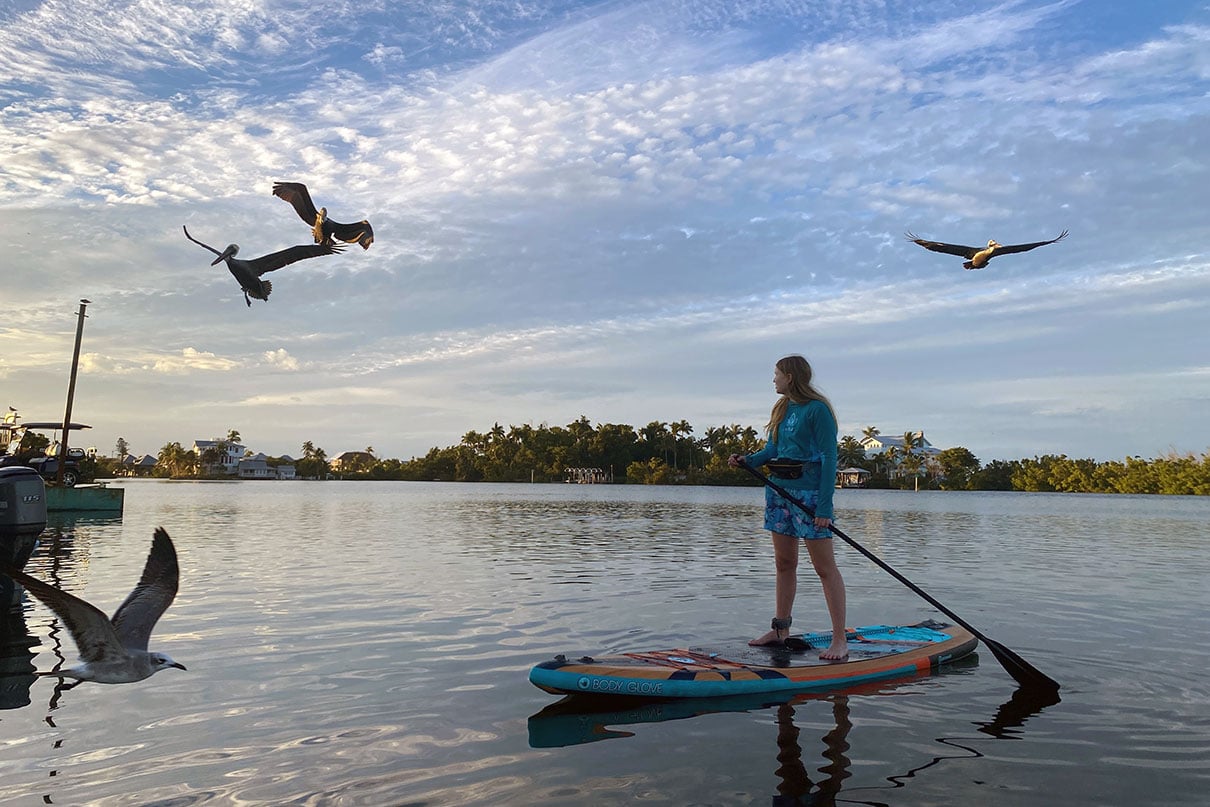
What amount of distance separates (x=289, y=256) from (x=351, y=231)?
86 centimetres

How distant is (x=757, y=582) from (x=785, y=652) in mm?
7162

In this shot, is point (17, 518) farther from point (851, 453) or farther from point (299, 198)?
point (851, 453)

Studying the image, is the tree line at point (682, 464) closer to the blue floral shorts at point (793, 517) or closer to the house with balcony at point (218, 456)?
the house with balcony at point (218, 456)

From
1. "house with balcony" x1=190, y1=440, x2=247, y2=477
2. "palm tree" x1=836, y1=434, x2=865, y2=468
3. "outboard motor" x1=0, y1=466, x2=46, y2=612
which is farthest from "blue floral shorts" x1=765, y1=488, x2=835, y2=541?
"house with balcony" x1=190, y1=440, x2=247, y2=477

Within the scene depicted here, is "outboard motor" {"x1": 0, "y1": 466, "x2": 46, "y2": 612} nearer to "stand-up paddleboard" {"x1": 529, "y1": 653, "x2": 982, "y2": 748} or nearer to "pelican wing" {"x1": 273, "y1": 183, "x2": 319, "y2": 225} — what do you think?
"pelican wing" {"x1": 273, "y1": 183, "x2": 319, "y2": 225}

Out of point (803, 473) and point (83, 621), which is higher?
point (803, 473)

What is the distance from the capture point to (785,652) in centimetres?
774

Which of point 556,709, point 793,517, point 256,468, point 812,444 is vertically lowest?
point 556,709

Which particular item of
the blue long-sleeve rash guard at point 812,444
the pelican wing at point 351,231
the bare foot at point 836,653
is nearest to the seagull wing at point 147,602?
the pelican wing at point 351,231

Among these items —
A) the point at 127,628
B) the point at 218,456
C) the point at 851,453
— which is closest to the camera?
the point at 127,628

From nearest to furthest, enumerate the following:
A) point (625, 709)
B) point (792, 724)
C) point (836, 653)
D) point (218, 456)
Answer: point (792, 724) < point (625, 709) < point (836, 653) < point (218, 456)

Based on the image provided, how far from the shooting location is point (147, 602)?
6531mm

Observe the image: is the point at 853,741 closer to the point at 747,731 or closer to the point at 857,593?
the point at 747,731

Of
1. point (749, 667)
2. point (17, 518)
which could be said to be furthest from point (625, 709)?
point (17, 518)
